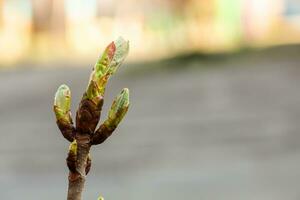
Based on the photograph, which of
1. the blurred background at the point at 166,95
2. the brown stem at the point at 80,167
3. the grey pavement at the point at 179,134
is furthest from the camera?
the blurred background at the point at 166,95

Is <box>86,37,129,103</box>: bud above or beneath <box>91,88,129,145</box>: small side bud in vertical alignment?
above

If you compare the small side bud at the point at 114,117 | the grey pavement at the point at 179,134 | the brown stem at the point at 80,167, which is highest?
the grey pavement at the point at 179,134

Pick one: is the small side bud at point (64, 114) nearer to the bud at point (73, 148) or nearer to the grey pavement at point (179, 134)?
the bud at point (73, 148)

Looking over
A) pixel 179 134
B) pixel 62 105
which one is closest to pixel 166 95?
pixel 179 134

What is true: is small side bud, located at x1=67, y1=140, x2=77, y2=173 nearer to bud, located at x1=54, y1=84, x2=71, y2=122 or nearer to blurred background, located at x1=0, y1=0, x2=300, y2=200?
bud, located at x1=54, y1=84, x2=71, y2=122

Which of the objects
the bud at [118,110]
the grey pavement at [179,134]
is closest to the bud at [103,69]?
the bud at [118,110]

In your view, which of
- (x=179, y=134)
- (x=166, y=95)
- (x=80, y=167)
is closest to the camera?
(x=80, y=167)

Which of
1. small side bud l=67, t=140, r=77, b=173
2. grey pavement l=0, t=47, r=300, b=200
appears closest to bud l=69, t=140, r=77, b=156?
small side bud l=67, t=140, r=77, b=173

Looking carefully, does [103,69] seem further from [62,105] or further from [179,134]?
[179,134]
